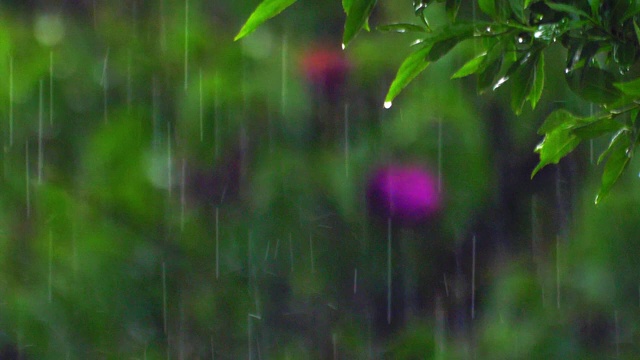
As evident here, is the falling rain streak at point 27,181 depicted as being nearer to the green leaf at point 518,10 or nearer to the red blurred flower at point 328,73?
the red blurred flower at point 328,73

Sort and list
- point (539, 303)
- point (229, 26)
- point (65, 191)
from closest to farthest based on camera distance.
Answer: point (539, 303) < point (65, 191) < point (229, 26)

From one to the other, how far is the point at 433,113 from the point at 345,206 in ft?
1.07

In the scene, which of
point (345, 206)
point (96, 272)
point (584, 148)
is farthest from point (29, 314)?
point (584, 148)

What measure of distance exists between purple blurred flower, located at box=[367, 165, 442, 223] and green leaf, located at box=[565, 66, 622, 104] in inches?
73.0

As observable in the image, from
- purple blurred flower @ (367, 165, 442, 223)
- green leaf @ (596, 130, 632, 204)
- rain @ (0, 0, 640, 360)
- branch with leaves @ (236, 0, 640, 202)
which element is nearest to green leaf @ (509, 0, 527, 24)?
branch with leaves @ (236, 0, 640, 202)

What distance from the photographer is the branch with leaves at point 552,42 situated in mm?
581

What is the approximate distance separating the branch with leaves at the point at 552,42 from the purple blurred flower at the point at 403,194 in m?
1.79

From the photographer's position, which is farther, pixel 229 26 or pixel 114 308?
pixel 229 26

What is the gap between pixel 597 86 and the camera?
1.98ft

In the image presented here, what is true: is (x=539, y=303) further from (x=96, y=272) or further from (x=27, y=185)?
(x=27, y=185)

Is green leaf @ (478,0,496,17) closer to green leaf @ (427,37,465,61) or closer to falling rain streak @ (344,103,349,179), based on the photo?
green leaf @ (427,37,465,61)

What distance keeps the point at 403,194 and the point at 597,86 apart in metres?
1.95

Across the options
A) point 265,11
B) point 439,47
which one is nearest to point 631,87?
point 439,47

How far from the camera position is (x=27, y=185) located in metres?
2.57
